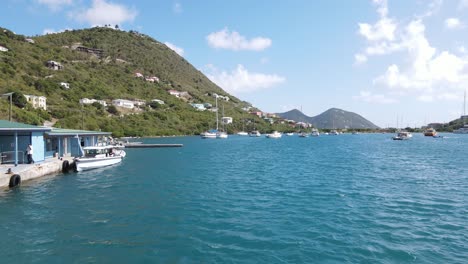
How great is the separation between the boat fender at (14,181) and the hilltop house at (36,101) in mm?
84171

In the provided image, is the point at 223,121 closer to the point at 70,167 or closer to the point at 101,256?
the point at 70,167

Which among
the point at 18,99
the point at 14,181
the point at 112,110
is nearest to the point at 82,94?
the point at 112,110

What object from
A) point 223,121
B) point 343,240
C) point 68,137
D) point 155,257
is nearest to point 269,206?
point 343,240

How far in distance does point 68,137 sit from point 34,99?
71573mm

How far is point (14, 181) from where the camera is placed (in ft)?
84.9

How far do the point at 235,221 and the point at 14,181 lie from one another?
768 inches

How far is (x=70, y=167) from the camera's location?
36781mm

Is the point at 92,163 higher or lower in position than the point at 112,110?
lower

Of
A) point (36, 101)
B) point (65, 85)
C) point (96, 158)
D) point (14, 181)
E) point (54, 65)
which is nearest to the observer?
point (14, 181)

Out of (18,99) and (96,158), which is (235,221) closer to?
(96,158)

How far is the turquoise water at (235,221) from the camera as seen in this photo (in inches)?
500

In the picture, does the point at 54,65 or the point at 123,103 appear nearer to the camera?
the point at 123,103

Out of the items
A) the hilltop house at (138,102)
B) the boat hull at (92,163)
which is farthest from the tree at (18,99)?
the boat hull at (92,163)

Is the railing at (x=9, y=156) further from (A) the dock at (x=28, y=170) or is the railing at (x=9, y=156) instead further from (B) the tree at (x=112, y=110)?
(B) the tree at (x=112, y=110)
